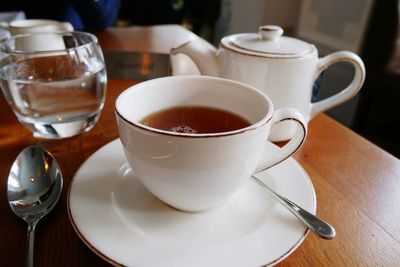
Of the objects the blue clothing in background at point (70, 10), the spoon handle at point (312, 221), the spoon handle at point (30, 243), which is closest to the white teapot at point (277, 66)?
the spoon handle at point (312, 221)

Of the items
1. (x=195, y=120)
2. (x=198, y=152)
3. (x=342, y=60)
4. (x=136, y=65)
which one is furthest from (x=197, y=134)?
(x=136, y=65)

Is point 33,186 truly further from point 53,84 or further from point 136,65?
point 136,65

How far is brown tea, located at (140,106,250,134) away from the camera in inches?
16.9

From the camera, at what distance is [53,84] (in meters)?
0.61

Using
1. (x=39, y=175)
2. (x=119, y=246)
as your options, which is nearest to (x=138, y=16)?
(x=39, y=175)

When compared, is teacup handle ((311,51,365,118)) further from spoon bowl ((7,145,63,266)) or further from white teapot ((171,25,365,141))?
spoon bowl ((7,145,63,266))

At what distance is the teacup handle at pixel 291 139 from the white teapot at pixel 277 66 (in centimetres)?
16

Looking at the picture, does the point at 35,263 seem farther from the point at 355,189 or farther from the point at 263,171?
the point at 355,189

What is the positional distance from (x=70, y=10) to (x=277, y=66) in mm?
1095

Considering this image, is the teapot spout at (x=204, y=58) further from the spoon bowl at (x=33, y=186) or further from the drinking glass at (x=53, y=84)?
the spoon bowl at (x=33, y=186)

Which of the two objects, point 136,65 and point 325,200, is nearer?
point 325,200

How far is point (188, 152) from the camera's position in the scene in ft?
1.07

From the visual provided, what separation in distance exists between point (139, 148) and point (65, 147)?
0.83 ft

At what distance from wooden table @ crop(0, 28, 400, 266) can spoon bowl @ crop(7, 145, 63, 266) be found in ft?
0.04
